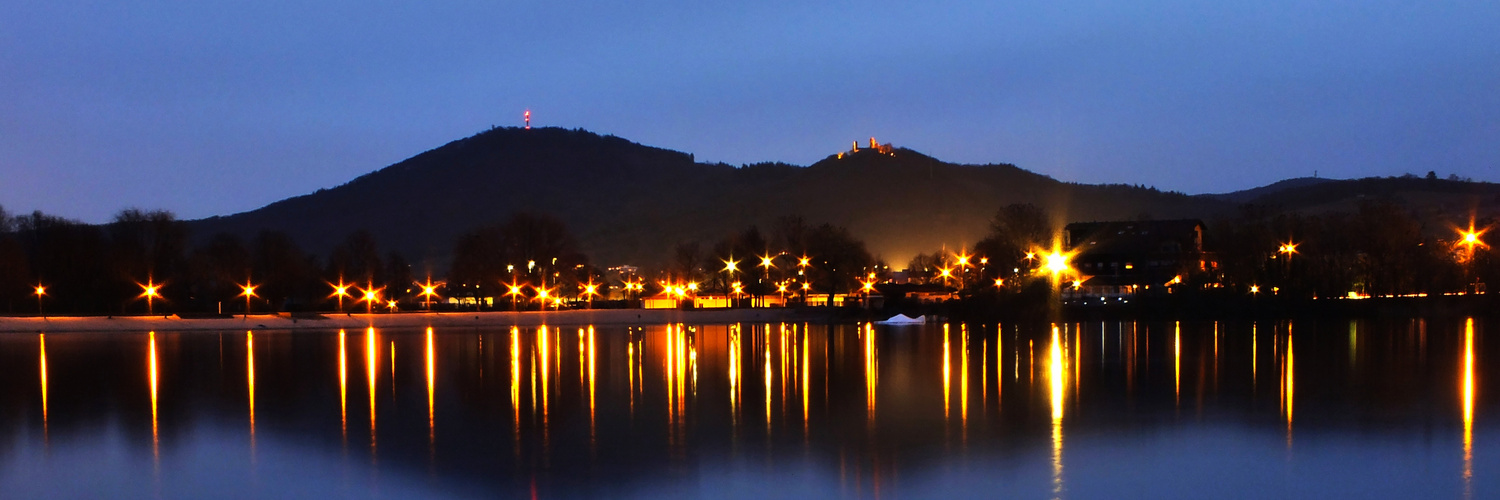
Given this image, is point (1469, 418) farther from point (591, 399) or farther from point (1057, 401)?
point (591, 399)

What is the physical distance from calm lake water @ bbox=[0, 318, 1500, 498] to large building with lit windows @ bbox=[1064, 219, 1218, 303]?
46.2 m

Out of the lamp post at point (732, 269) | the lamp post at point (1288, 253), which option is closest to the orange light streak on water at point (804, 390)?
the lamp post at point (1288, 253)

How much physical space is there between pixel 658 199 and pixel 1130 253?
299 feet

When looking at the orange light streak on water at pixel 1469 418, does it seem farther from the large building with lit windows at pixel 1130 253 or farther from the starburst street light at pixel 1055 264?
the large building with lit windows at pixel 1130 253

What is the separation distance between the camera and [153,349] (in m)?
34.6

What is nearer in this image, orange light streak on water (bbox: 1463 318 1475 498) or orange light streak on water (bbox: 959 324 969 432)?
orange light streak on water (bbox: 1463 318 1475 498)

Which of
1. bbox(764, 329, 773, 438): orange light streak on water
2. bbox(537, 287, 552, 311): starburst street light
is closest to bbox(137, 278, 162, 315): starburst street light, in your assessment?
→ bbox(537, 287, 552, 311): starburst street light

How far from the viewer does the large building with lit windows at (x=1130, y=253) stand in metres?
74.1

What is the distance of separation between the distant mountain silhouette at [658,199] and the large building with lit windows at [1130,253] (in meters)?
47.3

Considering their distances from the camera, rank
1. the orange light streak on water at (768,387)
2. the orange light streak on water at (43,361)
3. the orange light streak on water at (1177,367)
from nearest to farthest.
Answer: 1. the orange light streak on water at (768,387)
2. the orange light streak on water at (43,361)
3. the orange light streak on water at (1177,367)

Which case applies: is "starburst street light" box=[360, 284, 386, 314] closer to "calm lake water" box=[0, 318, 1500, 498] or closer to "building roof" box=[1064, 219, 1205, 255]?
"calm lake water" box=[0, 318, 1500, 498]

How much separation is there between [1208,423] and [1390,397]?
4.44m

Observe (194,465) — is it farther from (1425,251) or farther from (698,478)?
(1425,251)

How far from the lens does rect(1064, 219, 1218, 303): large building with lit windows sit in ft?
243
